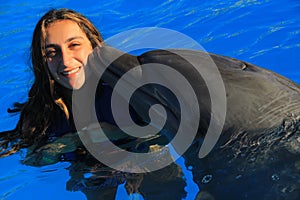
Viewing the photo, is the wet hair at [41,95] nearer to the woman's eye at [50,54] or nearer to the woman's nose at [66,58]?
the woman's eye at [50,54]

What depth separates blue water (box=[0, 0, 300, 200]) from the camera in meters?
5.92

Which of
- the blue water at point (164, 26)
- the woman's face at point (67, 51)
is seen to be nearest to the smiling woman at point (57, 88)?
the woman's face at point (67, 51)

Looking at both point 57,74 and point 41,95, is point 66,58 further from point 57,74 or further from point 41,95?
point 41,95

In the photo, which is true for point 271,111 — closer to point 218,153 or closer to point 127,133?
point 218,153

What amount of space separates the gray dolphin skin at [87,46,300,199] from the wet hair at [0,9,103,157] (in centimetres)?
101

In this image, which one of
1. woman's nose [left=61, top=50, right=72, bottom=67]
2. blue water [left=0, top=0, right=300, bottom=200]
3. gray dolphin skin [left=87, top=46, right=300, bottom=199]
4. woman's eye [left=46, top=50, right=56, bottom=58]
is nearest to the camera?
gray dolphin skin [left=87, top=46, right=300, bottom=199]

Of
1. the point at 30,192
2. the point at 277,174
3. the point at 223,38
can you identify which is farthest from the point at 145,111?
the point at 223,38

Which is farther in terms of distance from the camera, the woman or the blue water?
the blue water

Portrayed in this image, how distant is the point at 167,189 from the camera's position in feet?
14.8

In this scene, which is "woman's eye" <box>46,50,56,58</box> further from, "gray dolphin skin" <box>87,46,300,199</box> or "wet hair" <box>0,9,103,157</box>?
"gray dolphin skin" <box>87,46,300,199</box>

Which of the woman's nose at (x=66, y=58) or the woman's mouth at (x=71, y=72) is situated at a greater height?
the woman's nose at (x=66, y=58)

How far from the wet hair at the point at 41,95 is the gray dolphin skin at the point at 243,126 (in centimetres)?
101

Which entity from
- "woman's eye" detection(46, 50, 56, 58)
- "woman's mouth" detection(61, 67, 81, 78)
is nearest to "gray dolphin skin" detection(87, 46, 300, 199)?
"woman's mouth" detection(61, 67, 81, 78)

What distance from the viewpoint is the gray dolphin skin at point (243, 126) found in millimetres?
3043
